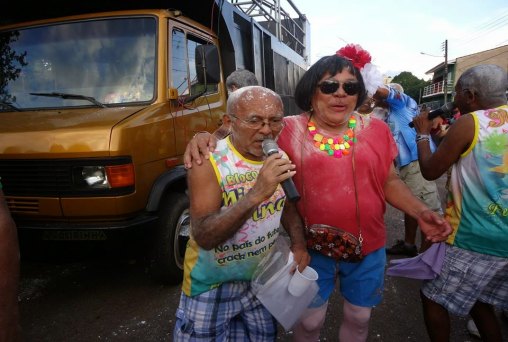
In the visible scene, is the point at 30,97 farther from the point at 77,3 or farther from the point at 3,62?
the point at 77,3

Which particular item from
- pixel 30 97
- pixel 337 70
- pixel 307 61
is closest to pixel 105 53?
pixel 30 97

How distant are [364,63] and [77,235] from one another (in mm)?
2409

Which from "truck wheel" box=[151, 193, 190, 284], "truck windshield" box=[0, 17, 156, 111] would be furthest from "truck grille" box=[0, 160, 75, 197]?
"truck wheel" box=[151, 193, 190, 284]

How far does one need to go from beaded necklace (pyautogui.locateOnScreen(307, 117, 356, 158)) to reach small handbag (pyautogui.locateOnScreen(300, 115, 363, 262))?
1.9 inches

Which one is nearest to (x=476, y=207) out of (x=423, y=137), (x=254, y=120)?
(x=423, y=137)

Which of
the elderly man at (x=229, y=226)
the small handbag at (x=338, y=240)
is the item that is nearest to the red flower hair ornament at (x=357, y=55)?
the small handbag at (x=338, y=240)

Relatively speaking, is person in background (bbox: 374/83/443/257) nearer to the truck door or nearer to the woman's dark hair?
the woman's dark hair

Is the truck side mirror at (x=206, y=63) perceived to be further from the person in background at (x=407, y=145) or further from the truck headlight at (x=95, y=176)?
the person in background at (x=407, y=145)

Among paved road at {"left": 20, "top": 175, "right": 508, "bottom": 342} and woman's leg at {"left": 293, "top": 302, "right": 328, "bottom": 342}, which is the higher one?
woman's leg at {"left": 293, "top": 302, "right": 328, "bottom": 342}

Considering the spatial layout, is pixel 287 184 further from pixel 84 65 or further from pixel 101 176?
pixel 84 65

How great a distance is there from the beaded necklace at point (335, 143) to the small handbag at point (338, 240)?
48mm

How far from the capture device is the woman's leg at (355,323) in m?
1.95

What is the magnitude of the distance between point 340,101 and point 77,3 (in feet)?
10.5

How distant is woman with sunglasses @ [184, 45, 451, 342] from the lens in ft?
6.02
